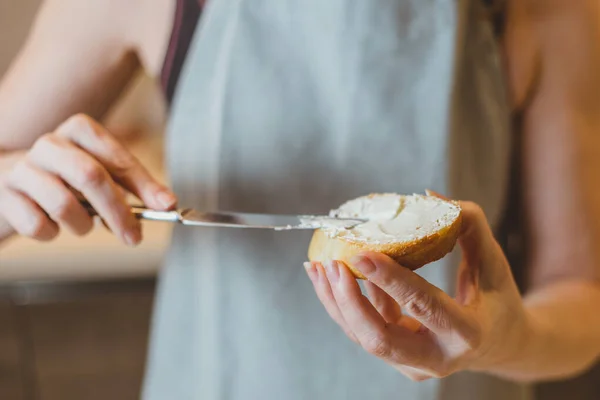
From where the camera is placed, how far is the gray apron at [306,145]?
51 centimetres

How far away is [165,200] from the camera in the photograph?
421 millimetres

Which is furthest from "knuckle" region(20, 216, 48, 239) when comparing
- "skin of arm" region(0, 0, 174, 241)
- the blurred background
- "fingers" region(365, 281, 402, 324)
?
the blurred background

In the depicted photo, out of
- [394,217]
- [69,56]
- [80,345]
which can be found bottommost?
[80,345]

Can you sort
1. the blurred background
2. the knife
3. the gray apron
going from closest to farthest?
the knife
the gray apron
the blurred background

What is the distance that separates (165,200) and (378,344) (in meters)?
0.18

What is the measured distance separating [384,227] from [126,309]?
33.1 inches

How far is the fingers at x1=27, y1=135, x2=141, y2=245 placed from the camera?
1.34 feet

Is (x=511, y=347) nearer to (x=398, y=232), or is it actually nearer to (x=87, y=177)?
(x=398, y=232)

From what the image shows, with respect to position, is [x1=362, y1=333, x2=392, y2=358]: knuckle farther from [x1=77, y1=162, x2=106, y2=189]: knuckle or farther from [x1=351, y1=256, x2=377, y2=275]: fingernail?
[x1=77, y1=162, x2=106, y2=189]: knuckle

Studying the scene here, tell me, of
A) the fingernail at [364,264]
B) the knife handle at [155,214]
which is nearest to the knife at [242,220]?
the knife handle at [155,214]

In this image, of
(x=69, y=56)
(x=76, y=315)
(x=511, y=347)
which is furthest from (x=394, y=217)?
(x=76, y=315)

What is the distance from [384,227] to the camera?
1.29 feet

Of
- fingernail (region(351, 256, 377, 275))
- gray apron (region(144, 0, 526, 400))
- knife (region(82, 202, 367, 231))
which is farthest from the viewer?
gray apron (region(144, 0, 526, 400))

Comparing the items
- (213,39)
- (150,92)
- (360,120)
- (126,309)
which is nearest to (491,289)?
(360,120)
